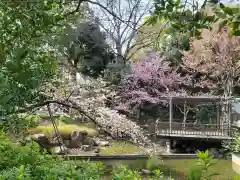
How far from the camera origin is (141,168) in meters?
9.31

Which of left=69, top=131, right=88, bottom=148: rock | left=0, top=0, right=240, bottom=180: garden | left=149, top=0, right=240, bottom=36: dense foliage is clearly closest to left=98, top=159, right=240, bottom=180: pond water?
left=0, top=0, right=240, bottom=180: garden

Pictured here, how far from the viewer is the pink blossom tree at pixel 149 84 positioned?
16.1m

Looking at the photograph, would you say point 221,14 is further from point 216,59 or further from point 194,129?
point 216,59

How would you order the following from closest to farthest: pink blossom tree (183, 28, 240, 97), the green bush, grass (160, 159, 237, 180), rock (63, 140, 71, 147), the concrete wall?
the green bush, grass (160, 159, 237, 180), the concrete wall, rock (63, 140, 71, 147), pink blossom tree (183, 28, 240, 97)

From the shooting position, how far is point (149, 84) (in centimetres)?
1656

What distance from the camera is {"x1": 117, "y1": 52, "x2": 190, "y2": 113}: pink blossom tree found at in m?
16.1

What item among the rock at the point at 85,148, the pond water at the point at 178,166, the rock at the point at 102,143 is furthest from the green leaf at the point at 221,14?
the rock at the point at 102,143

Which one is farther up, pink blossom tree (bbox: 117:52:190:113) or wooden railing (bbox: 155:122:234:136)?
pink blossom tree (bbox: 117:52:190:113)

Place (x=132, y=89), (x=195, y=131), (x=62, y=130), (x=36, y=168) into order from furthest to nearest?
(x=132, y=89) → (x=195, y=131) → (x=62, y=130) → (x=36, y=168)

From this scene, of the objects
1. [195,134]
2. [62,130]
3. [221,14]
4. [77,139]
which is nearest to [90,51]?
[62,130]

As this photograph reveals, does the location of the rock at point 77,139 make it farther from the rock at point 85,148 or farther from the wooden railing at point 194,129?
the wooden railing at point 194,129

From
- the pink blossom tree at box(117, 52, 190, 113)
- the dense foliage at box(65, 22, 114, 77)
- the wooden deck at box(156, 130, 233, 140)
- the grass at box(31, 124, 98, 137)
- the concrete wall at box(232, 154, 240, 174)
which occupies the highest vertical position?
the dense foliage at box(65, 22, 114, 77)

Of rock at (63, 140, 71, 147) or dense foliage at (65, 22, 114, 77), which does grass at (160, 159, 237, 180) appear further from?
dense foliage at (65, 22, 114, 77)

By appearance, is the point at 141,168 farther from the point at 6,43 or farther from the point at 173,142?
the point at 6,43
